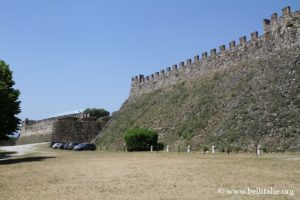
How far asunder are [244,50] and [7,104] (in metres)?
22.0

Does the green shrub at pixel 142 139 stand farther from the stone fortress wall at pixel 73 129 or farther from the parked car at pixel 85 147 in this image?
the stone fortress wall at pixel 73 129

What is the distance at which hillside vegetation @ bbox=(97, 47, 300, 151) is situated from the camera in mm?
27375

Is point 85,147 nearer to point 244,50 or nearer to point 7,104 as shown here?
point 7,104

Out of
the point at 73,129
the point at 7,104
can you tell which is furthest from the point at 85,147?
the point at 73,129

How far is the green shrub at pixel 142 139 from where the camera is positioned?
38719mm

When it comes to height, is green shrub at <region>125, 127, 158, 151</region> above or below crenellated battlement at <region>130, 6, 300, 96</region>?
below

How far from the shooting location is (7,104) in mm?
33438

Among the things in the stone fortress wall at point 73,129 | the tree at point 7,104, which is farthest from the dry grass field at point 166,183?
the stone fortress wall at point 73,129

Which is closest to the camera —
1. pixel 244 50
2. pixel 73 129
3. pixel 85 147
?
pixel 244 50

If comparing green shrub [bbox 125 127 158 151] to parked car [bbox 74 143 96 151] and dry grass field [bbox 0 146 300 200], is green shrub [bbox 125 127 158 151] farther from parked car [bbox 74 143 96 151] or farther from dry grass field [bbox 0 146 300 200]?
dry grass field [bbox 0 146 300 200]

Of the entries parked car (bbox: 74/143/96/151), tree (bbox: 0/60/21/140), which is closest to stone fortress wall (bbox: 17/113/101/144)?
parked car (bbox: 74/143/96/151)

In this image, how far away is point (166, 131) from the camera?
40.4 meters

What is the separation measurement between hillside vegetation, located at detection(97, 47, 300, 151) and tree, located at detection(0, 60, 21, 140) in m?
13.7

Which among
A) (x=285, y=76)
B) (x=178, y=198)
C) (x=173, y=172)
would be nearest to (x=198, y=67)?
(x=285, y=76)
